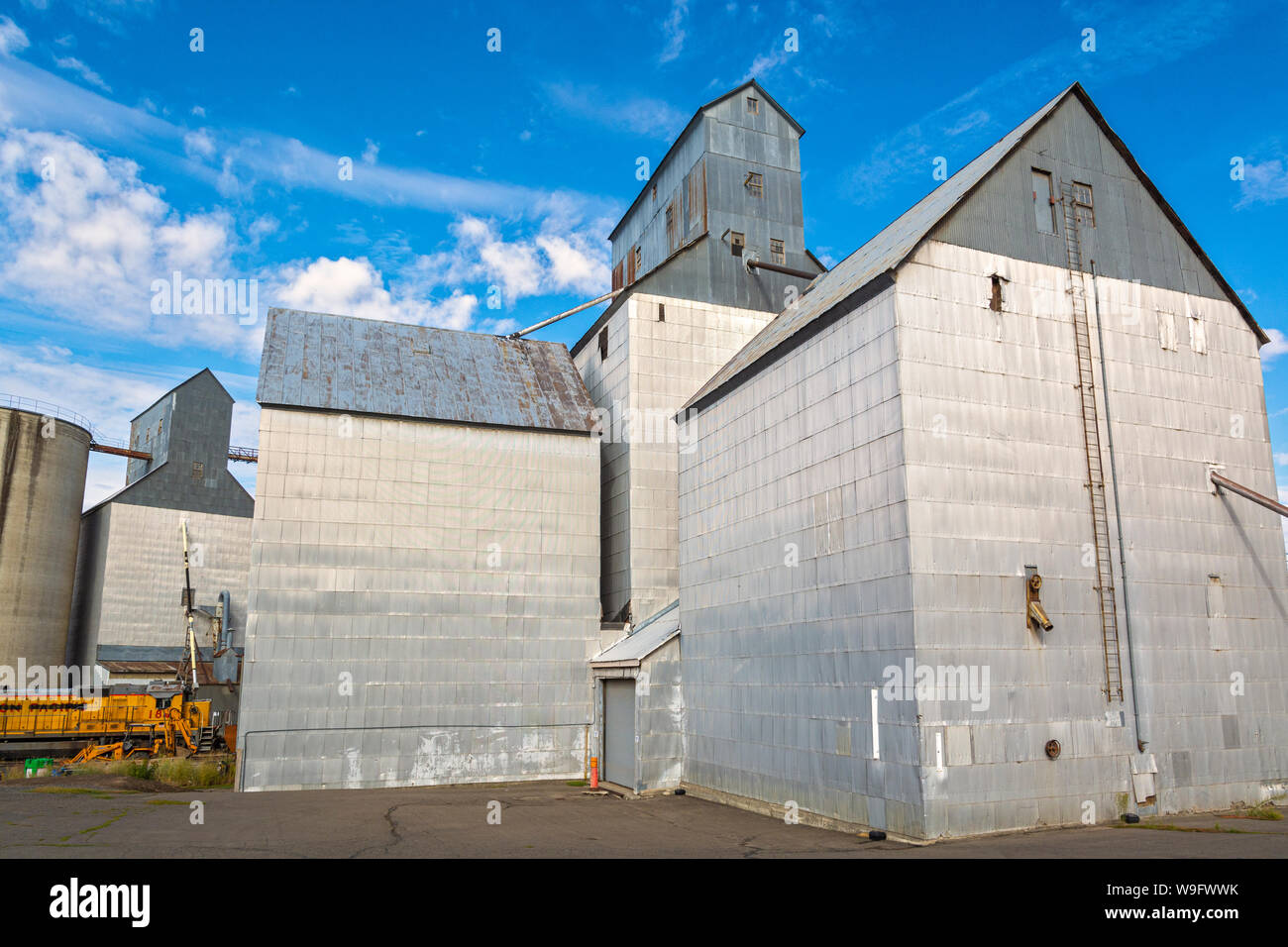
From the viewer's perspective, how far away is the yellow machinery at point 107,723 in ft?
128

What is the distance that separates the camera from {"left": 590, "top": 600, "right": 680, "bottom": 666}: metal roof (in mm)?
26578

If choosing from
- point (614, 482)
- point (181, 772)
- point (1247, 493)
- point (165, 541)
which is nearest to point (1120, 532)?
point (1247, 493)

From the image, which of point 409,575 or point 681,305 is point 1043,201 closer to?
point 681,305

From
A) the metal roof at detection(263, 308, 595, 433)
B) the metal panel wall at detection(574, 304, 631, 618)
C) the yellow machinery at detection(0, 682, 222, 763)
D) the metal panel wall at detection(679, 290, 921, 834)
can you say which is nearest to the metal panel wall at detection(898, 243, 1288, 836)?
the metal panel wall at detection(679, 290, 921, 834)

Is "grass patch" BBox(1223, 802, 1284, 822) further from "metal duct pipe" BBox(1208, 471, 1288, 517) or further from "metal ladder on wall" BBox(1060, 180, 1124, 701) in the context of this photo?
"metal duct pipe" BBox(1208, 471, 1288, 517)

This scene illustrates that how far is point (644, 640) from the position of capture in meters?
28.3

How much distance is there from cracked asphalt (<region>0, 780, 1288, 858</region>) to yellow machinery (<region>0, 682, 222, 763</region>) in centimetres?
1347

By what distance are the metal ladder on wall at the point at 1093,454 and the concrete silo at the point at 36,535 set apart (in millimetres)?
50313

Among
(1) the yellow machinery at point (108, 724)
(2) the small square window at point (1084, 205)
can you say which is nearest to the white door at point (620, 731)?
(2) the small square window at point (1084, 205)

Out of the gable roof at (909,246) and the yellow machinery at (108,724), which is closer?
the gable roof at (909,246)

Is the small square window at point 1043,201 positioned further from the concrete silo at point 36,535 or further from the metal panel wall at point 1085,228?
the concrete silo at point 36,535

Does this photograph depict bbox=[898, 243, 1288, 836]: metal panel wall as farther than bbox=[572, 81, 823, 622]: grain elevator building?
No
